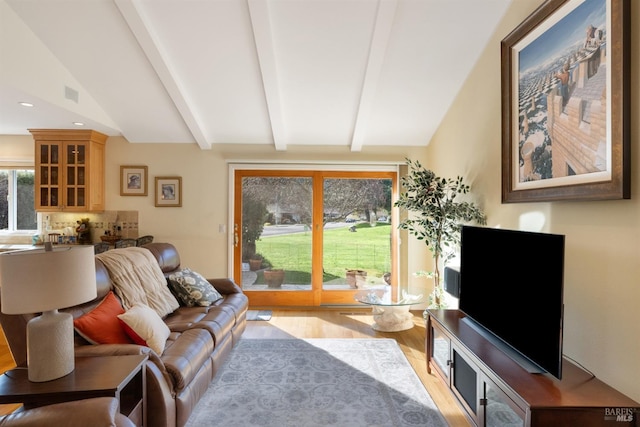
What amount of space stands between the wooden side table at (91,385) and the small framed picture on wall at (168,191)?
297 centimetres

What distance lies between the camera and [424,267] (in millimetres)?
4457

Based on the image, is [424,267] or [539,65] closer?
[539,65]

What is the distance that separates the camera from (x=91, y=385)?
146 centimetres

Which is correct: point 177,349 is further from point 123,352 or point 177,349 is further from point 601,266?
point 601,266

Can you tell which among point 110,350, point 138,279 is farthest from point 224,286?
point 110,350

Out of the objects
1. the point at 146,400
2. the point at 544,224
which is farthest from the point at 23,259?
the point at 544,224

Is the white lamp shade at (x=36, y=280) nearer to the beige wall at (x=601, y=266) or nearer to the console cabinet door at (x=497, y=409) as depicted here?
the console cabinet door at (x=497, y=409)

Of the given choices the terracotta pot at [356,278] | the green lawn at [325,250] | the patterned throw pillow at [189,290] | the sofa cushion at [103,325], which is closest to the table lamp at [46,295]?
the sofa cushion at [103,325]

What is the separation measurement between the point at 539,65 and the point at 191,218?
4.02m

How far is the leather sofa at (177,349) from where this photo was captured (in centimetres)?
175

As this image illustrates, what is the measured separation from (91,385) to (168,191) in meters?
3.33

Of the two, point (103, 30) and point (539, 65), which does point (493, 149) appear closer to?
point (539, 65)

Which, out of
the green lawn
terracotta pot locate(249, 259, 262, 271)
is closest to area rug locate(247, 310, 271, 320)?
the green lawn

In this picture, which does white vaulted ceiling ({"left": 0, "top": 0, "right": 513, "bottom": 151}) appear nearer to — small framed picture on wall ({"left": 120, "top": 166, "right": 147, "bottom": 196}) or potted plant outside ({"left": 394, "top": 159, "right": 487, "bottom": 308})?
small framed picture on wall ({"left": 120, "top": 166, "right": 147, "bottom": 196})
